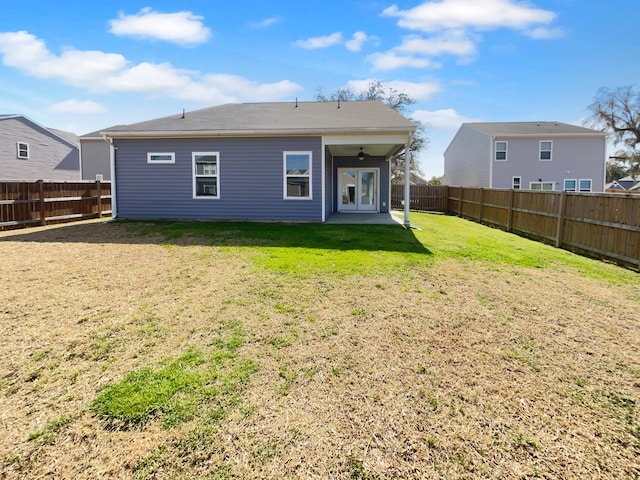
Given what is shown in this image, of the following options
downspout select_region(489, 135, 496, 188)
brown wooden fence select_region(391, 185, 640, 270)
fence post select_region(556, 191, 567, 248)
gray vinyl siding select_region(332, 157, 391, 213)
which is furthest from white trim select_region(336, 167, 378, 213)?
downspout select_region(489, 135, 496, 188)

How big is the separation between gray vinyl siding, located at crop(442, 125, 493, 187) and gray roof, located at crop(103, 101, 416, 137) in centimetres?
Result: 1156

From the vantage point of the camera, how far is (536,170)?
23141 millimetres

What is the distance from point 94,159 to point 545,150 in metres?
28.7

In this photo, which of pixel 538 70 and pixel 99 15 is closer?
pixel 99 15

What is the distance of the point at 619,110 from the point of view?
34219 mm

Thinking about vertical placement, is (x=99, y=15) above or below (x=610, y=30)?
below

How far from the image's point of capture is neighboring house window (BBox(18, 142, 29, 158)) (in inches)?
880

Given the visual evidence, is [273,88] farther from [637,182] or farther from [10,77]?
[637,182]

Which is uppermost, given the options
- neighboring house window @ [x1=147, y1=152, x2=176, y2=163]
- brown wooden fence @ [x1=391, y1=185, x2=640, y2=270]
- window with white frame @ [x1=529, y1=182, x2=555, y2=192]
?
neighboring house window @ [x1=147, y1=152, x2=176, y2=163]

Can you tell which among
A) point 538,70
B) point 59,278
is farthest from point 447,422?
point 538,70

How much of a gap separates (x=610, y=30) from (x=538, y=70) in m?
3.18

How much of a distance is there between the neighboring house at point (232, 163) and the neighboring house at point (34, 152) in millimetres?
14248

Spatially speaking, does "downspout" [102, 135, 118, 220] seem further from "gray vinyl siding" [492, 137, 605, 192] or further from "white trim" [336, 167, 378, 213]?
"gray vinyl siding" [492, 137, 605, 192]

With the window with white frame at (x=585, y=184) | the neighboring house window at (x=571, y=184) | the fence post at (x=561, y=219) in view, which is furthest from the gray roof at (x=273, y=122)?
the window with white frame at (x=585, y=184)
